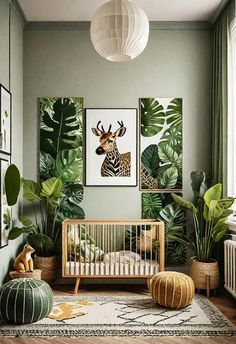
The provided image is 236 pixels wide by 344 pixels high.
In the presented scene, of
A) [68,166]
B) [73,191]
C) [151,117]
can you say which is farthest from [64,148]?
[151,117]

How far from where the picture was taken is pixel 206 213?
3922mm

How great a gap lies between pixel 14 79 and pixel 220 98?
6.97 ft

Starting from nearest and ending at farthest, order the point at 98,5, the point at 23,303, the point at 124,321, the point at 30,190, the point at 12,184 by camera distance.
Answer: the point at 23,303
the point at 124,321
the point at 12,184
the point at 98,5
the point at 30,190

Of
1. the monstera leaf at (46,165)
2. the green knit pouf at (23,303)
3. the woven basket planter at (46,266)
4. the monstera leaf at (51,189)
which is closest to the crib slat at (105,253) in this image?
the woven basket planter at (46,266)

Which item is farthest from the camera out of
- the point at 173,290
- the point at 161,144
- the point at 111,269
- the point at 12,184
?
the point at 161,144

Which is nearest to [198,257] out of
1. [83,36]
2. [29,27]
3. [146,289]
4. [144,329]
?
[146,289]

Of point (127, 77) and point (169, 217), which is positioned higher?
point (127, 77)

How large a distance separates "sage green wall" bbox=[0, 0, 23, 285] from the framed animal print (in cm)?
74

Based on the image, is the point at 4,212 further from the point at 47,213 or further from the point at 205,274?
the point at 205,274

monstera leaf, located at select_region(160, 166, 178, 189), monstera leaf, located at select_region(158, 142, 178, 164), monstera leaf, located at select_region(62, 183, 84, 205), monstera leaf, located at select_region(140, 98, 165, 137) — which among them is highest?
monstera leaf, located at select_region(140, 98, 165, 137)

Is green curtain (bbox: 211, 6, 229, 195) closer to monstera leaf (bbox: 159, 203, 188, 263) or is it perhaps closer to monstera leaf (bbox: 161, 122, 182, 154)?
monstera leaf (bbox: 161, 122, 182, 154)

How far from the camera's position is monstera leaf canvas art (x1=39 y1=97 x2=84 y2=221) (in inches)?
176

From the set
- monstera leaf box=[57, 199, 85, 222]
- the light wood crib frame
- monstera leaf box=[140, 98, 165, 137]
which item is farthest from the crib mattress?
monstera leaf box=[140, 98, 165, 137]

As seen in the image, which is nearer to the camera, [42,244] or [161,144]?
[42,244]
